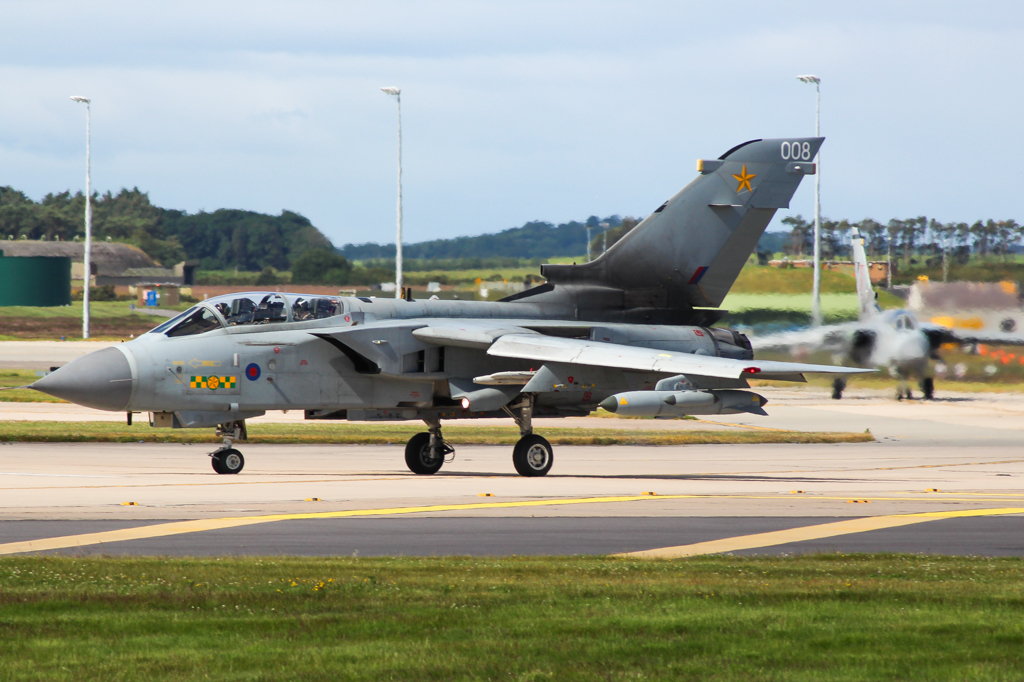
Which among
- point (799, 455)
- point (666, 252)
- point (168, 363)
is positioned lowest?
point (799, 455)

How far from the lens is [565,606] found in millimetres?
8211

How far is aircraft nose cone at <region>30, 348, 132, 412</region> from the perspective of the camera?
54.4 ft

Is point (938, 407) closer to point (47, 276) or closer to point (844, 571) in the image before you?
point (844, 571)

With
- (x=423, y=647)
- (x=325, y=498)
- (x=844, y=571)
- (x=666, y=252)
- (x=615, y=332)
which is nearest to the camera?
(x=423, y=647)

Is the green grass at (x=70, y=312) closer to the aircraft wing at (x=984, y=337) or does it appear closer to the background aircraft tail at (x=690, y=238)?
the aircraft wing at (x=984, y=337)

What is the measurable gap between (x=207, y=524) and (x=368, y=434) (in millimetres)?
14446

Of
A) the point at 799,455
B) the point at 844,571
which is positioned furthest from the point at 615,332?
the point at 844,571

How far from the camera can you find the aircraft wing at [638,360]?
56.5ft

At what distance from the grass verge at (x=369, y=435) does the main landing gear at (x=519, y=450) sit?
5908mm

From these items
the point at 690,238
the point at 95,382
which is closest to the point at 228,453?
the point at 95,382

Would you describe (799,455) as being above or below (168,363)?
below

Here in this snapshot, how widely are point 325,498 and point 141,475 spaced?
4.27m

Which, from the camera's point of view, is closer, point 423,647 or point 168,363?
point 423,647

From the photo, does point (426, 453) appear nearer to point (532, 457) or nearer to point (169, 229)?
point (532, 457)
